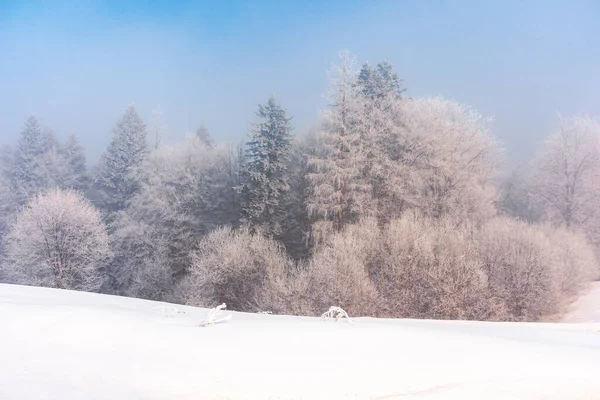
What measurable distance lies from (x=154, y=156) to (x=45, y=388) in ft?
117

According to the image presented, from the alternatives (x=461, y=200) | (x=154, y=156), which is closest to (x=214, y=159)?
(x=154, y=156)

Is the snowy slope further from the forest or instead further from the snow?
the snow

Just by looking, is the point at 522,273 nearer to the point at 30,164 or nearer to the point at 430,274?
the point at 430,274

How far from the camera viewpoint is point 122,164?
40312 mm

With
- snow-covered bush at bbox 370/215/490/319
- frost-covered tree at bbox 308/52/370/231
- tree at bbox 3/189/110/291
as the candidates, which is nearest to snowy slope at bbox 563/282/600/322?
snow-covered bush at bbox 370/215/490/319

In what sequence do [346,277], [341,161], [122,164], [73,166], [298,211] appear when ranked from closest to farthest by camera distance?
1. [346,277]
2. [341,161]
3. [298,211]
4. [122,164]
5. [73,166]

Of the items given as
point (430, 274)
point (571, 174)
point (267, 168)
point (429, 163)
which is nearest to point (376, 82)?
point (429, 163)

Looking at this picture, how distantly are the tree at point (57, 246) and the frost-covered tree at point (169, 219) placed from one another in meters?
3.05

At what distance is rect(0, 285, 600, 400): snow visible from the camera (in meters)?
5.43

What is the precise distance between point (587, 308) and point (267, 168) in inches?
797

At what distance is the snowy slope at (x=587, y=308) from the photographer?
67.5 ft

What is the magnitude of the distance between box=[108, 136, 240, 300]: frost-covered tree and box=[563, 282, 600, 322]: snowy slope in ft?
73.5

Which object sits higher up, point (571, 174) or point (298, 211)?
point (571, 174)

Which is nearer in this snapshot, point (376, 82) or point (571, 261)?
point (571, 261)
